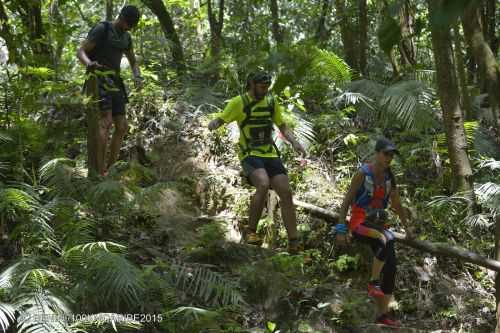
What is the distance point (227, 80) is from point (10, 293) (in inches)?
260

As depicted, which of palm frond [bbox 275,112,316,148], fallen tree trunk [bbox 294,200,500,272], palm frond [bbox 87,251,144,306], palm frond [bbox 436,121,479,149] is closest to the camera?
palm frond [bbox 87,251,144,306]

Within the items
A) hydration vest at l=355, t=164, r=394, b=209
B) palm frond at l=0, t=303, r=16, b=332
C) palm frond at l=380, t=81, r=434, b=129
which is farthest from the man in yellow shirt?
palm frond at l=380, t=81, r=434, b=129

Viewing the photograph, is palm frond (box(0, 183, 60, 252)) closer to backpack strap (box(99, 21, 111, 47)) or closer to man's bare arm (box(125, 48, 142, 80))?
backpack strap (box(99, 21, 111, 47))

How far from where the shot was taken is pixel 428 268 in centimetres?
677

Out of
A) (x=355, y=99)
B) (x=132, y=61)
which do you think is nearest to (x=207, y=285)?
(x=132, y=61)

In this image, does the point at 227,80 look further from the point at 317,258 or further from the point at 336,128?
the point at 317,258

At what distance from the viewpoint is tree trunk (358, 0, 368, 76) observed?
11.5 metres

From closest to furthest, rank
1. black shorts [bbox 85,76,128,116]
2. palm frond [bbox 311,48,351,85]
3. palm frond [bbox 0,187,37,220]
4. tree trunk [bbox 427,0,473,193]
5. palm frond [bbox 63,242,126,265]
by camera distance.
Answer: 1. palm frond [bbox 63,242,126,265]
2. palm frond [bbox 0,187,37,220]
3. black shorts [bbox 85,76,128,116]
4. tree trunk [bbox 427,0,473,193]
5. palm frond [bbox 311,48,351,85]

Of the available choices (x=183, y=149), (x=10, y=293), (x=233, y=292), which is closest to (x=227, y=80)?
(x=183, y=149)

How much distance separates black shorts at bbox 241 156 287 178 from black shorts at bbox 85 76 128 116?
1658 millimetres

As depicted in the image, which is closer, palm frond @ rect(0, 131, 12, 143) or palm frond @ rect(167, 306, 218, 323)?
palm frond @ rect(167, 306, 218, 323)

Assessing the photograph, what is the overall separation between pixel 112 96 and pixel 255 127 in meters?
1.72

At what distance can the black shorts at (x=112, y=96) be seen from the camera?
6.35 metres

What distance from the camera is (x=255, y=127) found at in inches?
242
